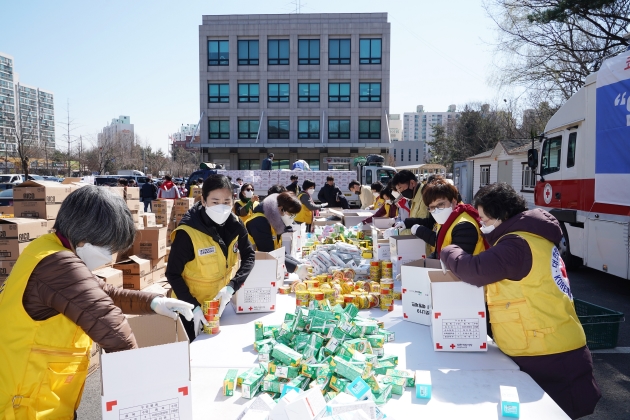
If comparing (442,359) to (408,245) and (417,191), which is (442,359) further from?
(417,191)

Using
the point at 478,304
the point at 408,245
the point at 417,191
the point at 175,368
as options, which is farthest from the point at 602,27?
the point at 175,368

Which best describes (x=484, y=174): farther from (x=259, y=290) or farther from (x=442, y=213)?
(x=259, y=290)

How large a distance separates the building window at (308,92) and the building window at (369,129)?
3.89 metres

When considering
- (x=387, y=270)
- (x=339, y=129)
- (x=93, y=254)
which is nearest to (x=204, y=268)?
(x=93, y=254)

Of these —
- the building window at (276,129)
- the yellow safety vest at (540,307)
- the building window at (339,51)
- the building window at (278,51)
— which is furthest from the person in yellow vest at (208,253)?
the building window at (278,51)

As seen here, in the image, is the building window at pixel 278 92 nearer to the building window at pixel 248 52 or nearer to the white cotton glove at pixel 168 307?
the building window at pixel 248 52

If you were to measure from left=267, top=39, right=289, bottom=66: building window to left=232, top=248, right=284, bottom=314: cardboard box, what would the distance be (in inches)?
1263

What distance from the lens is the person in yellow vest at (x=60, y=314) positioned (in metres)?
1.57

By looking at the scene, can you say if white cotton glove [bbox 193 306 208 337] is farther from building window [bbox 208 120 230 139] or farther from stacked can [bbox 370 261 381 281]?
building window [bbox 208 120 230 139]

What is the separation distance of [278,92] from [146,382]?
33.2 meters

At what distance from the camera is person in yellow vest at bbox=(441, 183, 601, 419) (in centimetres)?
231

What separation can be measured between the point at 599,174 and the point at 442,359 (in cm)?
540

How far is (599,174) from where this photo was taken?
6.47 meters

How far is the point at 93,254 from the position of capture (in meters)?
1.80
